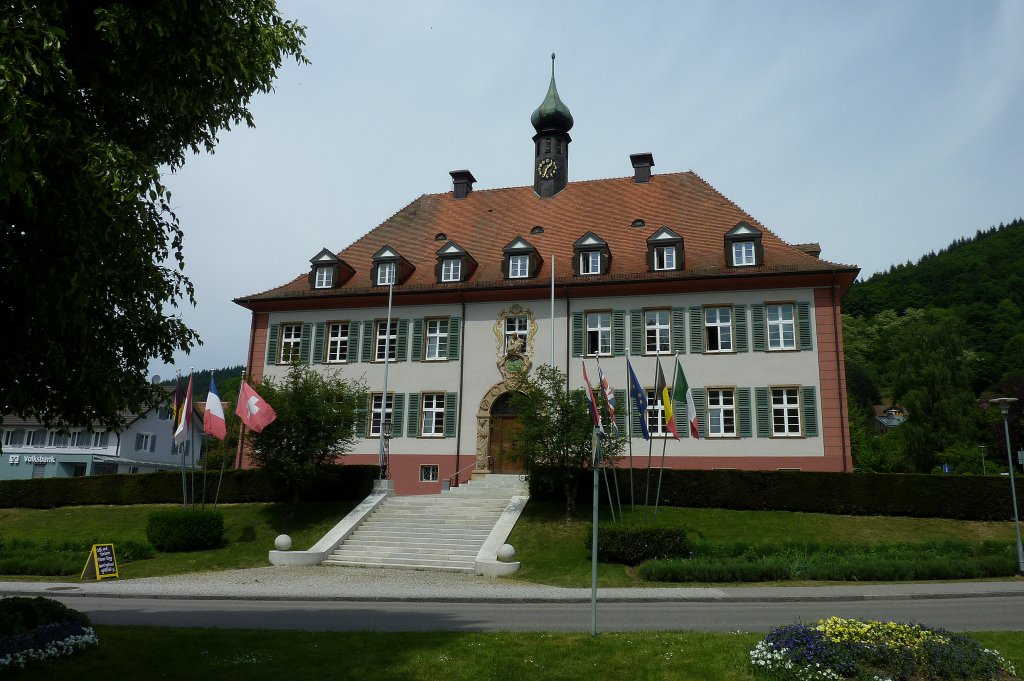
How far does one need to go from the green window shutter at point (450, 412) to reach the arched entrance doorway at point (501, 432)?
1555 millimetres

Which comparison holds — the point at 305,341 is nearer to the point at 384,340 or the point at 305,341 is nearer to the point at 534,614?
the point at 384,340

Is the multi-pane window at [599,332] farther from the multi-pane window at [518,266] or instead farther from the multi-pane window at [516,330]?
the multi-pane window at [518,266]

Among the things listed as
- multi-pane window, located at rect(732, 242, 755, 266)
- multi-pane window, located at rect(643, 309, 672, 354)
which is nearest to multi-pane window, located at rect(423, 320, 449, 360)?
multi-pane window, located at rect(643, 309, 672, 354)

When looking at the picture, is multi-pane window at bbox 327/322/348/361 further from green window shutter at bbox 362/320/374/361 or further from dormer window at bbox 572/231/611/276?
dormer window at bbox 572/231/611/276

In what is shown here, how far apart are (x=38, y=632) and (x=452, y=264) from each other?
85.2ft

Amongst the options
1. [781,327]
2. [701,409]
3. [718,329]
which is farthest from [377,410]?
[781,327]

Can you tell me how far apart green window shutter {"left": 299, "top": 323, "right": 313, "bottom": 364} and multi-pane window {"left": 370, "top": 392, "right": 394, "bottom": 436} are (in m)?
3.94

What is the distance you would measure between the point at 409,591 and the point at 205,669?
917 centimetres

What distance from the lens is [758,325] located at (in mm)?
29781

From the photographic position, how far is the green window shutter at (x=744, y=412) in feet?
95.1

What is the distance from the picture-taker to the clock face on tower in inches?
1528

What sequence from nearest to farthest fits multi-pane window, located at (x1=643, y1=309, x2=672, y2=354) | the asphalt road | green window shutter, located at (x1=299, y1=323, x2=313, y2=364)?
the asphalt road
multi-pane window, located at (x1=643, y1=309, x2=672, y2=354)
green window shutter, located at (x1=299, y1=323, x2=313, y2=364)

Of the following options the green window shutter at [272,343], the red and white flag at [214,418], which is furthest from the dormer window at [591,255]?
the red and white flag at [214,418]

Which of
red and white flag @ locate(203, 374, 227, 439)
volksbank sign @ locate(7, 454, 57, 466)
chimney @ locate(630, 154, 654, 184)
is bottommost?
volksbank sign @ locate(7, 454, 57, 466)
